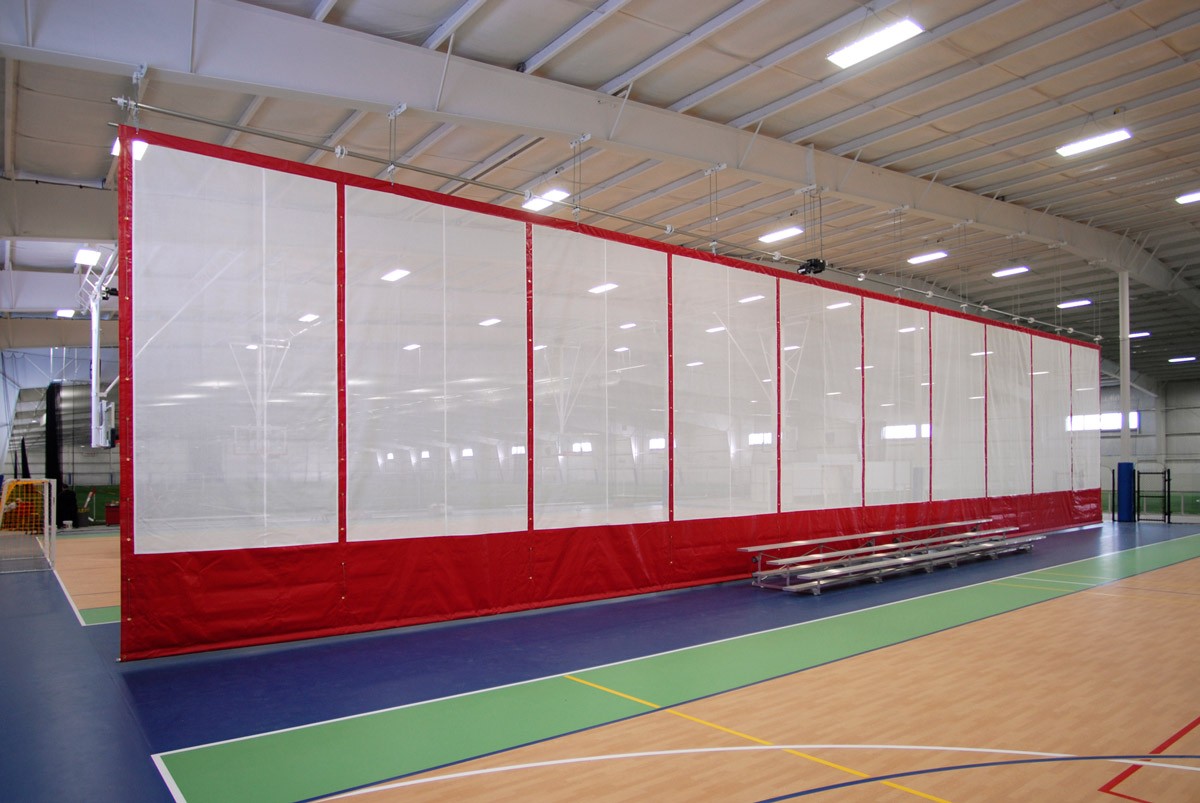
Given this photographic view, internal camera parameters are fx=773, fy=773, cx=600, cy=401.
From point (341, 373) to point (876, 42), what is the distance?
6371mm

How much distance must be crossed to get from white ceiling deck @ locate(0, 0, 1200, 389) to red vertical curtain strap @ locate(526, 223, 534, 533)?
868mm

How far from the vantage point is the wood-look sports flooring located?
3.90 metres

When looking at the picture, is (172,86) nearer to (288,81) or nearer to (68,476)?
(288,81)

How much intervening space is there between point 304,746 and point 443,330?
4.76 meters

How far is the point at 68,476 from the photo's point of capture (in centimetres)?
2402

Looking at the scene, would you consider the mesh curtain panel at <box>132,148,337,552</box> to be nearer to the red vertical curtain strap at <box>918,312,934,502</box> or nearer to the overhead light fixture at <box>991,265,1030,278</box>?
the red vertical curtain strap at <box>918,312,934,502</box>

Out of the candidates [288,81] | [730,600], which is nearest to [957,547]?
[730,600]

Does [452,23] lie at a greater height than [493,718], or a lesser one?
greater

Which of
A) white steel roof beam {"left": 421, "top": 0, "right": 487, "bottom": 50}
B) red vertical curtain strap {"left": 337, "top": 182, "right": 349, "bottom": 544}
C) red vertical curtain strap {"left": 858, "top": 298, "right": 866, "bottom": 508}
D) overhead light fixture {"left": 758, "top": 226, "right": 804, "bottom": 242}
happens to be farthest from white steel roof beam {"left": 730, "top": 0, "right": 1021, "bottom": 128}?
red vertical curtain strap {"left": 337, "top": 182, "right": 349, "bottom": 544}

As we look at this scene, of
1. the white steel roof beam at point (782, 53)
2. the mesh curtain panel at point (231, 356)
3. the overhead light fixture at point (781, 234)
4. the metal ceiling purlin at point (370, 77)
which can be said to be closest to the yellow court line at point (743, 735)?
the mesh curtain panel at point (231, 356)

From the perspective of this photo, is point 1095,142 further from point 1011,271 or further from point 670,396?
point 1011,271

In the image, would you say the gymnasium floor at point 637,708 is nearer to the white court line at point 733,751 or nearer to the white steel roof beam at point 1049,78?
the white court line at point 733,751

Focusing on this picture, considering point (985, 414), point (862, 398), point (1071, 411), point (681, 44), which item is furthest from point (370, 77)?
point (1071, 411)

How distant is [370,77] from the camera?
25.9 feet
